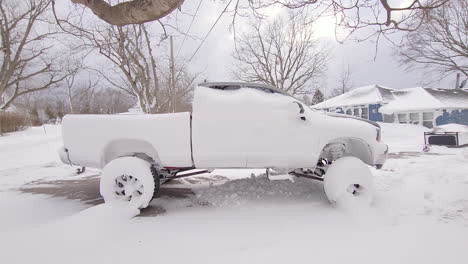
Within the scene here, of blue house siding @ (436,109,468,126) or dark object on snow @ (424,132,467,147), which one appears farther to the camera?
blue house siding @ (436,109,468,126)

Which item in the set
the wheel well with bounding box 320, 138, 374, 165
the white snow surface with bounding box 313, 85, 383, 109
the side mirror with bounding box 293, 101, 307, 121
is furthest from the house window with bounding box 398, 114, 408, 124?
the side mirror with bounding box 293, 101, 307, 121

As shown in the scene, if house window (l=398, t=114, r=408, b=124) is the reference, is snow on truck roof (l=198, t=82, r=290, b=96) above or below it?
above

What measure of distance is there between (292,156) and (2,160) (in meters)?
11.8

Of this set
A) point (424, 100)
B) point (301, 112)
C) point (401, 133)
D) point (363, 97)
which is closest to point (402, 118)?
point (424, 100)

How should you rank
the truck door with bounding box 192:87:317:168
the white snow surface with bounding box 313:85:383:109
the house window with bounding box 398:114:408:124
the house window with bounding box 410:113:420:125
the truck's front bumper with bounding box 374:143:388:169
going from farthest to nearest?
1. the white snow surface with bounding box 313:85:383:109
2. the house window with bounding box 398:114:408:124
3. the house window with bounding box 410:113:420:125
4. the truck's front bumper with bounding box 374:143:388:169
5. the truck door with bounding box 192:87:317:168

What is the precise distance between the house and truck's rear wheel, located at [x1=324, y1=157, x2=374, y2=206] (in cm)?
2071

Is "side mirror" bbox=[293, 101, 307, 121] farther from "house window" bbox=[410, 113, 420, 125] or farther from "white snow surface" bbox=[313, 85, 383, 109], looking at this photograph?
"house window" bbox=[410, 113, 420, 125]

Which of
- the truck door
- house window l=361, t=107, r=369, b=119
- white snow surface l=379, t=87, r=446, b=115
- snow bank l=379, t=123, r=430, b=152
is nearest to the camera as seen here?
the truck door

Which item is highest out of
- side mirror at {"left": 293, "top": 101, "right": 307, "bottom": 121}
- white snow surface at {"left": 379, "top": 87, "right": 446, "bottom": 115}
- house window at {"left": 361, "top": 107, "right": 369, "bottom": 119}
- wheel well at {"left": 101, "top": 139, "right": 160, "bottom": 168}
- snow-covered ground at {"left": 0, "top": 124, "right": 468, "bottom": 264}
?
white snow surface at {"left": 379, "top": 87, "right": 446, "bottom": 115}

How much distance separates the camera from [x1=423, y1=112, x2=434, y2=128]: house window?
760 inches

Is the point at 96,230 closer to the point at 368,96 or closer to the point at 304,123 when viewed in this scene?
the point at 304,123

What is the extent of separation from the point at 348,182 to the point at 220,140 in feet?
6.26

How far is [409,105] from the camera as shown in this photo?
20.1m

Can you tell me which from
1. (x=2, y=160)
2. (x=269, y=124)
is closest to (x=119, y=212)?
(x=269, y=124)
